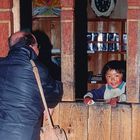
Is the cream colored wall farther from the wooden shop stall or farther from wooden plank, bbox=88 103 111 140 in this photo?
wooden plank, bbox=88 103 111 140

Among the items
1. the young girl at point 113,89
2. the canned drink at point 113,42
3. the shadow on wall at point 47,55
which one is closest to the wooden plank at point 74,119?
the young girl at point 113,89

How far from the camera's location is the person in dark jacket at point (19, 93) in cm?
430

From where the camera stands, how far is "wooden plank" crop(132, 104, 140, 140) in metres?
4.95

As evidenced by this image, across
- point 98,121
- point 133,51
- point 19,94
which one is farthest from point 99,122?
point 19,94

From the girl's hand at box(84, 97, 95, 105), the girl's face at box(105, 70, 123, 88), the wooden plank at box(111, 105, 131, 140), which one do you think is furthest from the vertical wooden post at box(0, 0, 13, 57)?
the wooden plank at box(111, 105, 131, 140)

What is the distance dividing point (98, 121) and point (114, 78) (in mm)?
501

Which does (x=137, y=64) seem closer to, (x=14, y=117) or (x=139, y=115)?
(x=139, y=115)

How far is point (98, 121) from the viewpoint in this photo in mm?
5066

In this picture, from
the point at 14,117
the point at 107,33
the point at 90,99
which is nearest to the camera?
the point at 14,117

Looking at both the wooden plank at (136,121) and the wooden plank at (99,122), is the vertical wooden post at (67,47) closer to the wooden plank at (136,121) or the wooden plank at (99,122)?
the wooden plank at (99,122)

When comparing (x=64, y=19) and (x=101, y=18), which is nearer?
(x=64, y=19)

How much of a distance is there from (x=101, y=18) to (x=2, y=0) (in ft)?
13.0

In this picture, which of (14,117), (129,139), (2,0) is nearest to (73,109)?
(129,139)

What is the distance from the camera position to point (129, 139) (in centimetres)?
503
